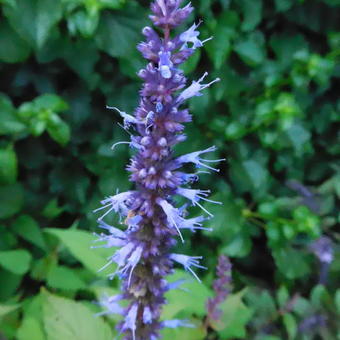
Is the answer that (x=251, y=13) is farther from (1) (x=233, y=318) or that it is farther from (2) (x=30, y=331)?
(2) (x=30, y=331)

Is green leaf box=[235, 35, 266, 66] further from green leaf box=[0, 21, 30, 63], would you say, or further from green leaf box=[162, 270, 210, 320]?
green leaf box=[162, 270, 210, 320]

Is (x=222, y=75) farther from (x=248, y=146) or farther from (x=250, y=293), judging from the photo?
(x=250, y=293)

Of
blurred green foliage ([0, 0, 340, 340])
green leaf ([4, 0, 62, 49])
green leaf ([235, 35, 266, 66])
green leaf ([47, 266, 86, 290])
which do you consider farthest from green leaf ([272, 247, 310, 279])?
green leaf ([4, 0, 62, 49])

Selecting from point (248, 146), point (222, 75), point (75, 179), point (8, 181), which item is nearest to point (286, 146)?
point (248, 146)

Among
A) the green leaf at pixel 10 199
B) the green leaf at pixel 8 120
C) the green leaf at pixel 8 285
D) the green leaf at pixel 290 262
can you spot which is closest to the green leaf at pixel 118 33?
the green leaf at pixel 8 120

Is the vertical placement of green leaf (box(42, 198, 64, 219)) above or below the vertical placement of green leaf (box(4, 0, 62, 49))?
below

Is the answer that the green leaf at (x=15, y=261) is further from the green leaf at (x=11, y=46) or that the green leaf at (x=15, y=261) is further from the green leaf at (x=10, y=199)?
the green leaf at (x=11, y=46)

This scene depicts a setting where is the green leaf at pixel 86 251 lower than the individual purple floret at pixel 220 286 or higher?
higher
